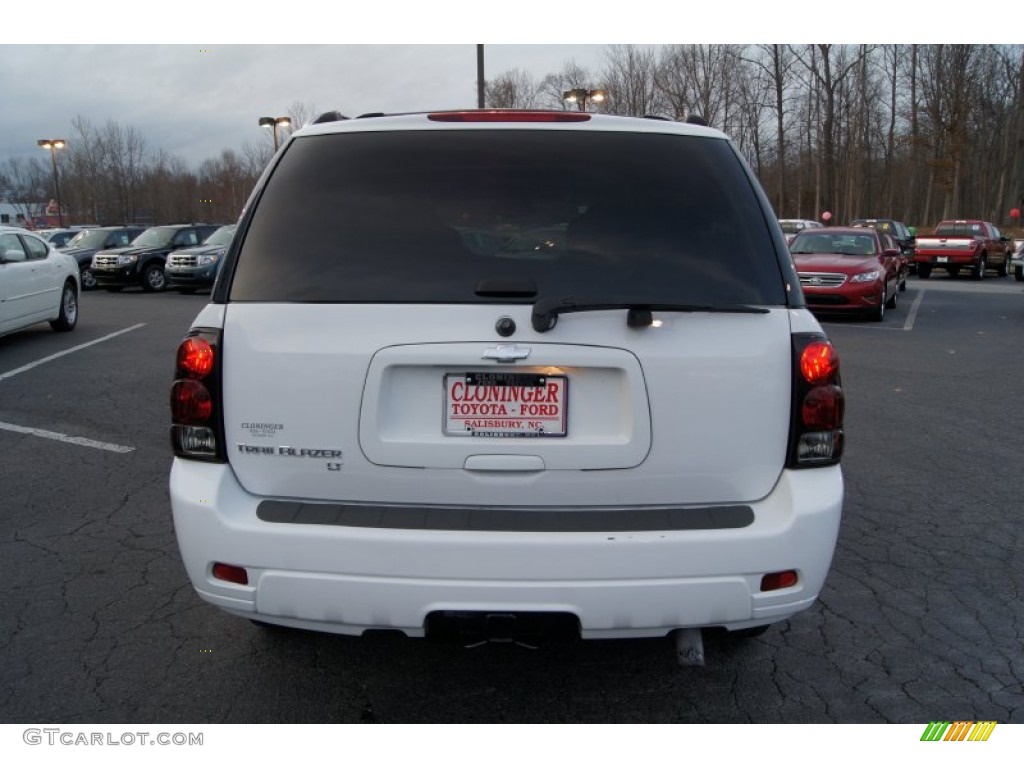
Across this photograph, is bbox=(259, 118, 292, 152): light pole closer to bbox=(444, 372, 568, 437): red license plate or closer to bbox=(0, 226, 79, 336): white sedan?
bbox=(0, 226, 79, 336): white sedan

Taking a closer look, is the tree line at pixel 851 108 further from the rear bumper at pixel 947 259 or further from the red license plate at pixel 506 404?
the red license plate at pixel 506 404

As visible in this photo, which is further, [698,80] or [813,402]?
[698,80]

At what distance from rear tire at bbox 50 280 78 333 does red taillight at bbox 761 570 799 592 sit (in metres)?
12.3

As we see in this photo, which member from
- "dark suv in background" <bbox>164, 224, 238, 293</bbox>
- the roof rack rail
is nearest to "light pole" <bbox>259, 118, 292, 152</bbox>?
"dark suv in background" <bbox>164, 224, 238, 293</bbox>

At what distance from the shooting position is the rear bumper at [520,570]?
2506 mm

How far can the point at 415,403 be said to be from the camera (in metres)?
2.65

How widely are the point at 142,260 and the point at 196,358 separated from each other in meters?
21.0

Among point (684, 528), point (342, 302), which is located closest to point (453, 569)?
point (684, 528)

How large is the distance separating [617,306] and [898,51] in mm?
57176

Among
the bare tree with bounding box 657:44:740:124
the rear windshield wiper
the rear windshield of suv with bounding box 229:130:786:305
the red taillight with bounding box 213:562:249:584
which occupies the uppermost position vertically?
the bare tree with bounding box 657:44:740:124

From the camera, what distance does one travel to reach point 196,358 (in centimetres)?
272

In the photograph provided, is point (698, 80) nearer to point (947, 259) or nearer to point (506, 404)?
point (947, 259)

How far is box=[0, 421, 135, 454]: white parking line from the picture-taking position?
20.8ft

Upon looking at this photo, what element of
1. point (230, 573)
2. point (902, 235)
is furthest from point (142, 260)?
point (230, 573)
